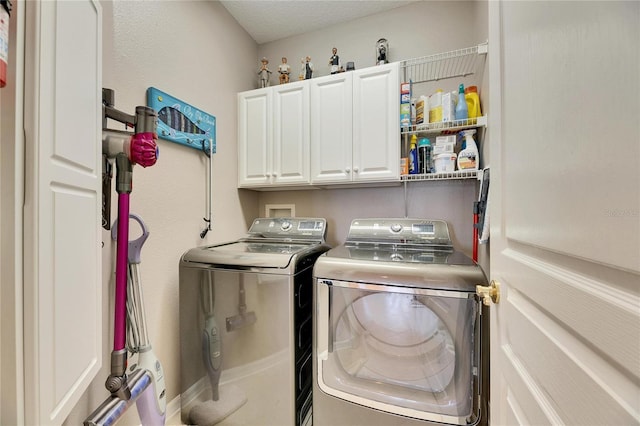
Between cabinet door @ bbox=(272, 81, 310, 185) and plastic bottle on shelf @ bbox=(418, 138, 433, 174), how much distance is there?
86 centimetres

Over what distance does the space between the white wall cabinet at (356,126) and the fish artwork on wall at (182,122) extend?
2.65 ft

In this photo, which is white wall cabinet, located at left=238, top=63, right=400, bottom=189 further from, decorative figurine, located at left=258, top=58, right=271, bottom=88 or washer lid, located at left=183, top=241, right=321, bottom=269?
washer lid, located at left=183, top=241, right=321, bottom=269

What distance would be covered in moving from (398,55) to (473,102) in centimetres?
82

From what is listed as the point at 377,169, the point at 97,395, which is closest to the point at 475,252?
the point at 377,169

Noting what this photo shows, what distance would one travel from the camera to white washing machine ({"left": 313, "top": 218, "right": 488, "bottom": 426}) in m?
1.16

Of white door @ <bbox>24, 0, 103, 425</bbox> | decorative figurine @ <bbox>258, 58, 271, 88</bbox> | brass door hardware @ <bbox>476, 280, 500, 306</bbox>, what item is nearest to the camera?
white door @ <bbox>24, 0, 103, 425</bbox>

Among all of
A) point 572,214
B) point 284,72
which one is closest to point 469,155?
point 572,214

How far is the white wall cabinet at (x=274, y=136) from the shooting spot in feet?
6.73

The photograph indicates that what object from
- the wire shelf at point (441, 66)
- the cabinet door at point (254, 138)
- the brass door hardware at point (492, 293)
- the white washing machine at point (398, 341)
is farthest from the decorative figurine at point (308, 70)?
the brass door hardware at point (492, 293)

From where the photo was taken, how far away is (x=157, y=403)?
46.5 inches

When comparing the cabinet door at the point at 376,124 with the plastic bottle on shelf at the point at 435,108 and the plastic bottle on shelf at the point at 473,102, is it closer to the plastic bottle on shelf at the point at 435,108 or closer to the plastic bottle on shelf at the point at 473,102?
the plastic bottle on shelf at the point at 435,108

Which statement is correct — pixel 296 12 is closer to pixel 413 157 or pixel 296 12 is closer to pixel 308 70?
pixel 308 70

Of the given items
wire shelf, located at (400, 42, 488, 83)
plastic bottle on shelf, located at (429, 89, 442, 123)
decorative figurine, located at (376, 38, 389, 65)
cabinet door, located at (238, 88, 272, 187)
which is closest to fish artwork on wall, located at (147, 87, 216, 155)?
cabinet door, located at (238, 88, 272, 187)

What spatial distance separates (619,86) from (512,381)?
2.38 feet
